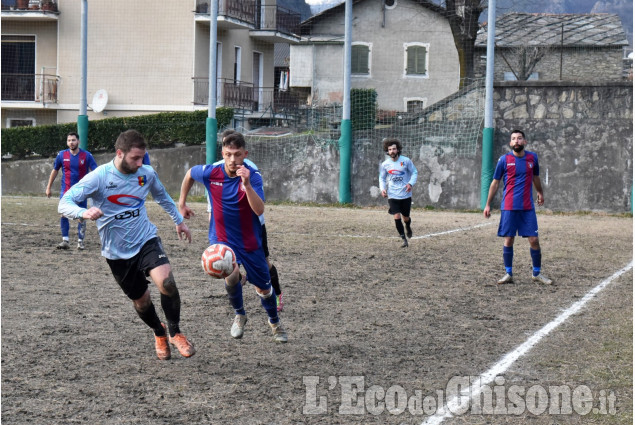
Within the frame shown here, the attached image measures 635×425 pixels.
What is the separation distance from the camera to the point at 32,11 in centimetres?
3409

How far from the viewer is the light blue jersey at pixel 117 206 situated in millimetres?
6703

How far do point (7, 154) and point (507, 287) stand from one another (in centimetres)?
2537

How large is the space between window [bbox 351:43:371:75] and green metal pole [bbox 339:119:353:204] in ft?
73.3

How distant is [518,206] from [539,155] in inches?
503

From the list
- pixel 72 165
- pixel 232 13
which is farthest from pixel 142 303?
pixel 232 13

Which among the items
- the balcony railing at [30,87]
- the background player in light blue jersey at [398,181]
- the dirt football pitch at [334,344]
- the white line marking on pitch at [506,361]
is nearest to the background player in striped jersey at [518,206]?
the dirt football pitch at [334,344]

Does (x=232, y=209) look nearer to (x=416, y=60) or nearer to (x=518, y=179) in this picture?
(x=518, y=179)

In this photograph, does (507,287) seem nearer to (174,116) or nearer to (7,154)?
Answer: (174,116)

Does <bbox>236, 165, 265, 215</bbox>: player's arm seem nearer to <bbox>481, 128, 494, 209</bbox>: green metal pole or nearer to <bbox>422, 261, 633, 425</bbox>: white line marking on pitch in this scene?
<bbox>422, 261, 633, 425</bbox>: white line marking on pitch

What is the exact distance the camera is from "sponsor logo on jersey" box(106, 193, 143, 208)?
677cm

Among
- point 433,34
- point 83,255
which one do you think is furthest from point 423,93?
point 83,255

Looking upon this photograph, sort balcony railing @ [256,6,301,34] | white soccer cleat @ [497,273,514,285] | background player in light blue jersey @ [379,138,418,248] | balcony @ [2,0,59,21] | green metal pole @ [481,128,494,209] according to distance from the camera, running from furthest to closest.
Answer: balcony railing @ [256,6,301,34]
balcony @ [2,0,59,21]
green metal pole @ [481,128,494,209]
background player in light blue jersey @ [379,138,418,248]
white soccer cleat @ [497,273,514,285]

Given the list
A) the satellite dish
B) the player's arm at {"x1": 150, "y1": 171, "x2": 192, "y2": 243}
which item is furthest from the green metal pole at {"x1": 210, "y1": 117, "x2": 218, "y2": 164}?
the player's arm at {"x1": 150, "y1": 171, "x2": 192, "y2": 243}

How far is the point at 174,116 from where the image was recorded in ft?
101
